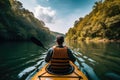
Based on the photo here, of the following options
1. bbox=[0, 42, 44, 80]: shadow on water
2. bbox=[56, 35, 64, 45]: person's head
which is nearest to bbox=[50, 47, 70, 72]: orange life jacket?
bbox=[56, 35, 64, 45]: person's head

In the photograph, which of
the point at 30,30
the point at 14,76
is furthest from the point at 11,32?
the point at 14,76

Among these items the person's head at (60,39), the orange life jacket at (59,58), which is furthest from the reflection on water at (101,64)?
the person's head at (60,39)

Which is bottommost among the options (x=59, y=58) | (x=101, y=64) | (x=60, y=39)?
(x=101, y=64)

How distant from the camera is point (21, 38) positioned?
5534 centimetres

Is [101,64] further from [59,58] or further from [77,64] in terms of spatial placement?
[59,58]

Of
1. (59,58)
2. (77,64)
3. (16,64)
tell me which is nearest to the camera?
(59,58)

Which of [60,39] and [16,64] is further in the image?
[16,64]

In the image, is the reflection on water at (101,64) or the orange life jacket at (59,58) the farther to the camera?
the reflection on water at (101,64)

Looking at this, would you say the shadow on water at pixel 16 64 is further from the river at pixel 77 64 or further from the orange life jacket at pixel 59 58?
the orange life jacket at pixel 59 58

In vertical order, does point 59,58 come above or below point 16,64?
above

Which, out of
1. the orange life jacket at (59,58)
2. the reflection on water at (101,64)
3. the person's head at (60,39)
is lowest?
the reflection on water at (101,64)

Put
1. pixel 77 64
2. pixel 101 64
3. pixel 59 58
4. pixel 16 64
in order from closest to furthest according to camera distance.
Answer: pixel 59 58 → pixel 16 64 → pixel 101 64 → pixel 77 64

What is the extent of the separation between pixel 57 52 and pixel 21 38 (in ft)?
169

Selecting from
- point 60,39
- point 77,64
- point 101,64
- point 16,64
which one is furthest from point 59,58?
point 101,64
